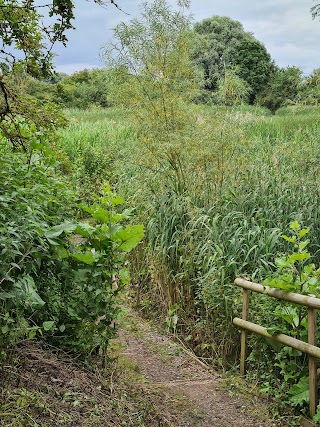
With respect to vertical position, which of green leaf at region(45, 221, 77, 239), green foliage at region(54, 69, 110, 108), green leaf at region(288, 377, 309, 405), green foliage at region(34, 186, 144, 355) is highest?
Result: green foliage at region(54, 69, 110, 108)

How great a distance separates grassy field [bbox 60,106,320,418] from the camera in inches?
192

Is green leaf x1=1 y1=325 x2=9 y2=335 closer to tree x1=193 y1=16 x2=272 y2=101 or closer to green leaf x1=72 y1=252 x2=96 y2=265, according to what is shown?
green leaf x1=72 y1=252 x2=96 y2=265

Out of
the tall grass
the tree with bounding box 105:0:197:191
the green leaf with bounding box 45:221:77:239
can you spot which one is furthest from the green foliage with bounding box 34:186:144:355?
the tree with bounding box 105:0:197:191

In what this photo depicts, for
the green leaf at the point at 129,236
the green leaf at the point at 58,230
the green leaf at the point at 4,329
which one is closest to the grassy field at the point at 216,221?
the green leaf at the point at 129,236

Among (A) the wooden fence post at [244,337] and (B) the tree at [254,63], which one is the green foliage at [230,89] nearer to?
(A) the wooden fence post at [244,337]

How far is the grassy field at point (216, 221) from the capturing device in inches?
192

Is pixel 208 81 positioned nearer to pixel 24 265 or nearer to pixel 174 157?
pixel 174 157

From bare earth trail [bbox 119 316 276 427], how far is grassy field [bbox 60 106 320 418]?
0.25m

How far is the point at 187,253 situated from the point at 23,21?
10.1 feet

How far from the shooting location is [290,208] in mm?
5773

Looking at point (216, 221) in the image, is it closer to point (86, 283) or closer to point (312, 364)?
point (312, 364)

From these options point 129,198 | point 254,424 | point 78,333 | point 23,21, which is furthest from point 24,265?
point 129,198

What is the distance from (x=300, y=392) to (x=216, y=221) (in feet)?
6.92

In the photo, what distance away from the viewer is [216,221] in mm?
5453
